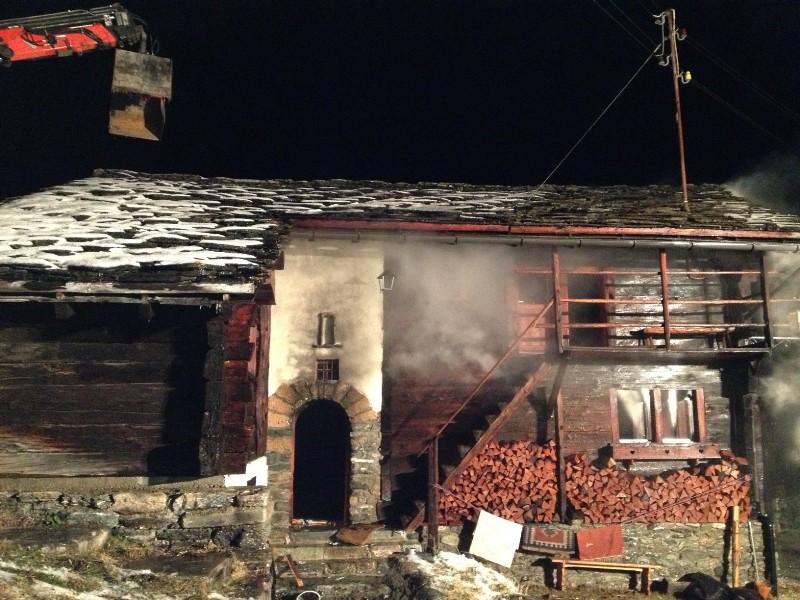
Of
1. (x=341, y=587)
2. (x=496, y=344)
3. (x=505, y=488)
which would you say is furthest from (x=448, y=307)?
(x=341, y=587)

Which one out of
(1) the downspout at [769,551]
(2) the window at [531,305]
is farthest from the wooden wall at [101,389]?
(1) the downspout at [769,551]

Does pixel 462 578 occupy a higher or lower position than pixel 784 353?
lower

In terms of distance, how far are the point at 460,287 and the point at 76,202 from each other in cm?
724

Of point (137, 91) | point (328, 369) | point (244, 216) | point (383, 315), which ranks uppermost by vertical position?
point (137, 91)

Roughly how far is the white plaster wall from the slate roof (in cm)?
93

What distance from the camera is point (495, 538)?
981cm

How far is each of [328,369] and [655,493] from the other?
629 cm

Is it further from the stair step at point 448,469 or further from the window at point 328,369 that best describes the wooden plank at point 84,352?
the stair step at point 448,469

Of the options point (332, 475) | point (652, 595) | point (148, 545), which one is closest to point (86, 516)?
point (148, 545)

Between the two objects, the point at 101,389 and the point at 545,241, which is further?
the point at 545,241

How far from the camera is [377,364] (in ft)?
35.2

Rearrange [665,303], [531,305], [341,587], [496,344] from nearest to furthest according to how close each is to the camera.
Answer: [341,587], [665,303], [496,344], [531,305]

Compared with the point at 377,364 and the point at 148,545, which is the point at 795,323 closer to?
the point at 377,364

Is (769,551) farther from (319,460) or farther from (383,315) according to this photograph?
(319,460)
